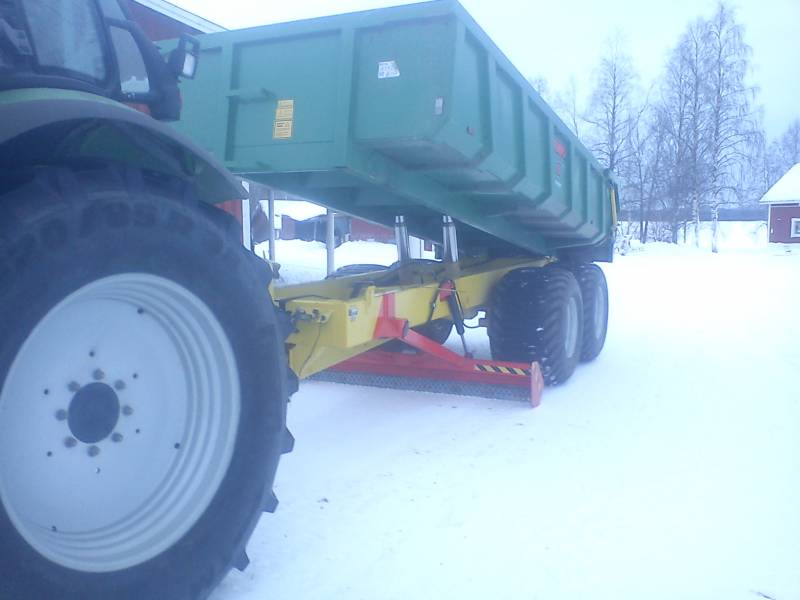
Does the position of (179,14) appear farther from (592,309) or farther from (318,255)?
(318,255)

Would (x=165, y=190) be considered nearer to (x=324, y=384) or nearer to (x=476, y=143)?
(x=476, y=143)

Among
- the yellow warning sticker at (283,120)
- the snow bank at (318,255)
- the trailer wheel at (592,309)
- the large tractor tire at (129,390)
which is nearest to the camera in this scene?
the large tractor tire at (129,390)

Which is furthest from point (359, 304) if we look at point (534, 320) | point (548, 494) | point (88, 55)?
point (534, 320)

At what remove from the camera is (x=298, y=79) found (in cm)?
396

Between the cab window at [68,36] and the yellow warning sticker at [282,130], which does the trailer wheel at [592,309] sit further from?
the cab window at [68,36]

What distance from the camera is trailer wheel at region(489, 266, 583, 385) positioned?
18.7 feet

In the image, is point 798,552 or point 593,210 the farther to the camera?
point 593,210

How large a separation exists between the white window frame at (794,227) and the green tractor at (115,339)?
4197cm

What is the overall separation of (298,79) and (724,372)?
4663mm

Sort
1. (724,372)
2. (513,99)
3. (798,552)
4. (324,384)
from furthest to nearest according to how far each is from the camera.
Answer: (724,372) < (324,384) < (513,99) < (798,552)

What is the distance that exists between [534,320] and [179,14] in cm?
612

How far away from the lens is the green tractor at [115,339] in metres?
1.75

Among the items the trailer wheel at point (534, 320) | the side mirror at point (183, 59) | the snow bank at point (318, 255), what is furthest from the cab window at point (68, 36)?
the snow bank at point (318, 255)

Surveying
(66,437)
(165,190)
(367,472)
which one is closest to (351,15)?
(165,190)
